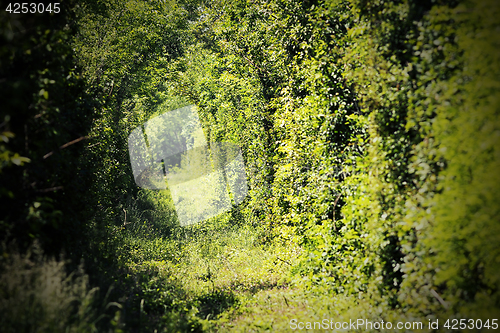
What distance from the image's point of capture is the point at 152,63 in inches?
635

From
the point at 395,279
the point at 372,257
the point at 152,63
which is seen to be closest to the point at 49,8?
the point at 372,257

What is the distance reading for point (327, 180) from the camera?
5.43 m

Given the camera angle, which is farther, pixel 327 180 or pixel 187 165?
pixel 187 165

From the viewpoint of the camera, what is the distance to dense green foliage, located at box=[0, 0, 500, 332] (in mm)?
2674

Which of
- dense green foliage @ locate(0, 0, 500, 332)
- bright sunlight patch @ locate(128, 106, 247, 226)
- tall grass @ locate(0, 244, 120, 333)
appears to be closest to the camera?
tall grass @ locate(0, 244, 120, 333)

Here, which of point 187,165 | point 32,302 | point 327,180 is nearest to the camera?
point 32,302

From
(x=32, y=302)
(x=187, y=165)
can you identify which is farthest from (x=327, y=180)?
(x=187, y=165)

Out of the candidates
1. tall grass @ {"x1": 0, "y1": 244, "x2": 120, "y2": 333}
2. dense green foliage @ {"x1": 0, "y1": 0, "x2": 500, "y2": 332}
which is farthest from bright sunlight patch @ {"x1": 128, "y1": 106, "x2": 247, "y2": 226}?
tall grass @ {"x1": 0, "y1": 244, "x2": 120, "y2": 333}

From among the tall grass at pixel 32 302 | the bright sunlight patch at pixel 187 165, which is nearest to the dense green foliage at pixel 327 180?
the tall grass at pixel 32 302

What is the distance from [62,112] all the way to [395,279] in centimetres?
581

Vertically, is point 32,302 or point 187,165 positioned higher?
point 187,165

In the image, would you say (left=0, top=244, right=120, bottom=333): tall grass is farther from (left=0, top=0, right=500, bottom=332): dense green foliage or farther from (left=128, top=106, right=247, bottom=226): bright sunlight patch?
(left=128, top=106, right=247, bottom=226): bright sunlight patch

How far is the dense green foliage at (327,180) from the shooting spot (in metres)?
2.67

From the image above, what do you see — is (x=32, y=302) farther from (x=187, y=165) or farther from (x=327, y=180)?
(x=187, y=165)
